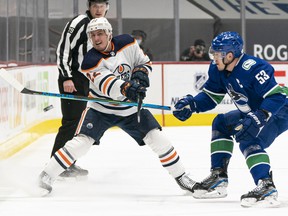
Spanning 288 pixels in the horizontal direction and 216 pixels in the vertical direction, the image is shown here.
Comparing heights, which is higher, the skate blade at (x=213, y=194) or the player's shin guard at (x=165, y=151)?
the player's shin guard at (x=165, y=151)

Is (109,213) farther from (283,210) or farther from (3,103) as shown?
(3,103)

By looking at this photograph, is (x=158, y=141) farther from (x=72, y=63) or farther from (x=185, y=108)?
(x=72, y=63)

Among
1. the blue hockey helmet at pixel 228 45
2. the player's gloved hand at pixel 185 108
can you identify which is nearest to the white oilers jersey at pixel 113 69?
the player's gloved hand at pixel 185 108

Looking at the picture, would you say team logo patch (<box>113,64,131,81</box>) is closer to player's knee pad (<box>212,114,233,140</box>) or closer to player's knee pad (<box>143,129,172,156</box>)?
player's knee pad (<box>143,129,172,156</box>)

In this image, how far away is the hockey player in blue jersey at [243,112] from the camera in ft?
11.4

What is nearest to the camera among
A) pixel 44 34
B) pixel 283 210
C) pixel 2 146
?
pixel 283 210

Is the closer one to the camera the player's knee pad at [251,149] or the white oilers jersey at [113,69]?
the player's knee pad at [251,149]

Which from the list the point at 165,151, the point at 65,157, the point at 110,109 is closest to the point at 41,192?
the point at 65,157

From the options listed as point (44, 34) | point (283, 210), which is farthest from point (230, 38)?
point (44, 34)

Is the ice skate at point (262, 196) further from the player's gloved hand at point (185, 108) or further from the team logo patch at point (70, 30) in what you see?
the team logo patch at point (70, 30)

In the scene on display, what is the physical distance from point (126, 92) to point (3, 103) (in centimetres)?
157

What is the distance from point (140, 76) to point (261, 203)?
2.87ft

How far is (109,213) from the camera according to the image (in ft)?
11.3

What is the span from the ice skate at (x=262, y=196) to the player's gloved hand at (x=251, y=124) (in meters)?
0.21
